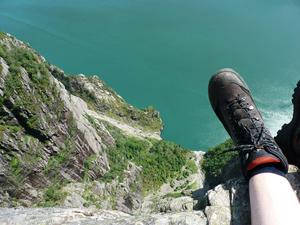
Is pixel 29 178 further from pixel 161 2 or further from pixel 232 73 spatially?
pixel 161 2

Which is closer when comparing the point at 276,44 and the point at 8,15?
the point at 276,44

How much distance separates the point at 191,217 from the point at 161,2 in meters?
66.5

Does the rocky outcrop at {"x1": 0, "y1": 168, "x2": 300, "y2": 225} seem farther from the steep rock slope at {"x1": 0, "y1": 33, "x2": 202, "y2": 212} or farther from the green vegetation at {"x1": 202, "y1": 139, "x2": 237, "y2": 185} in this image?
the green vegetation at {"x1": 202, "y1": 139, "x2": 237, "y2": 185}

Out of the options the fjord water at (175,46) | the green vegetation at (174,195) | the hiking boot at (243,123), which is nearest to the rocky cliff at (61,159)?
the green vegetation at (174,195)

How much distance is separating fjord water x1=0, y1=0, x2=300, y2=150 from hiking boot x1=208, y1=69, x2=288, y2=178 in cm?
3772

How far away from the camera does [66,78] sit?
143ft

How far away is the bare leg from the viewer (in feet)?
10.4

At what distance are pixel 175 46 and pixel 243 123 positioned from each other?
169ft

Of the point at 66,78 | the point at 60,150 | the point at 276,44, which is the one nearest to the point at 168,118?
the point at 66,78

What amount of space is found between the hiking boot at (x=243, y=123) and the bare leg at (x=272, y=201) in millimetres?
251

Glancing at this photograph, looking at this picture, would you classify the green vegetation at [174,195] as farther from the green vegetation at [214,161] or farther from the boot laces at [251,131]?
the boot laces at [251,131]

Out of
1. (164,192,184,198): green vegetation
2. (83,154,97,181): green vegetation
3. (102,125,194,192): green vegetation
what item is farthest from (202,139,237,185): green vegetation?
(83,154,97,181): green vegetation

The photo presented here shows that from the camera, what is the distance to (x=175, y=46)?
5581 cm

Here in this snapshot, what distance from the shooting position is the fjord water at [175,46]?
4658cm
